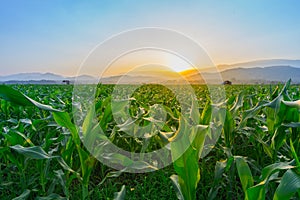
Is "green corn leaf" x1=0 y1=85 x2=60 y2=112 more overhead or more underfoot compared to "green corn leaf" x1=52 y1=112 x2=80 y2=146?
more overhead

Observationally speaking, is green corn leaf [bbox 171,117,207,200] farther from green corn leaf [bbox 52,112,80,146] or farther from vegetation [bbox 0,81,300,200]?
green corn leaf [bbox 52,112,80,146]

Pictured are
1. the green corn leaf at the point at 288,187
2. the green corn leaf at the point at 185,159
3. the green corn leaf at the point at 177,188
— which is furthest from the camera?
the green corn leaf at the point at 177,188

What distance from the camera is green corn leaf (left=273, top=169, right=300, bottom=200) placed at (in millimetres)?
981

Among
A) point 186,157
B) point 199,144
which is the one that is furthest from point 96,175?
point 186,157

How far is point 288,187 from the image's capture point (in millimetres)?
990

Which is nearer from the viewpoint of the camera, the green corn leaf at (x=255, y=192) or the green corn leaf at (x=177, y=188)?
the green corn leaf at (x=255, y=192)

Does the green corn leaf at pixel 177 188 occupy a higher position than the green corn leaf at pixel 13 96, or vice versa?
the green corn leaf at pixel 13 96

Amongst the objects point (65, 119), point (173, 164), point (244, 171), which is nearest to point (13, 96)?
point (65, 119)

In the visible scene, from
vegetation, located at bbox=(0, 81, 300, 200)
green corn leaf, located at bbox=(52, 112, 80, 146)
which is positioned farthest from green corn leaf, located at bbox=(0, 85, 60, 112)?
green corn leaf, located at bbox=(52, 112, 80, 146)


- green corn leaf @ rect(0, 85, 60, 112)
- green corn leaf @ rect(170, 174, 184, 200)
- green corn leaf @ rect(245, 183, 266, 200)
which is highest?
green corn leaf @ rect(0, 85, 60, 112)

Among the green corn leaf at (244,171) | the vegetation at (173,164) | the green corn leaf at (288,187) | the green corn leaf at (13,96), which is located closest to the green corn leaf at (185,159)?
the vegetation at (173,164)

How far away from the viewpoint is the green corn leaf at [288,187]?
98 cm

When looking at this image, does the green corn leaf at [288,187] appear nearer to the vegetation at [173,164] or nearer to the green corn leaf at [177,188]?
the vegetation at [173,164]

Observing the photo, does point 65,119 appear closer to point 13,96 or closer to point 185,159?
point 13,96
